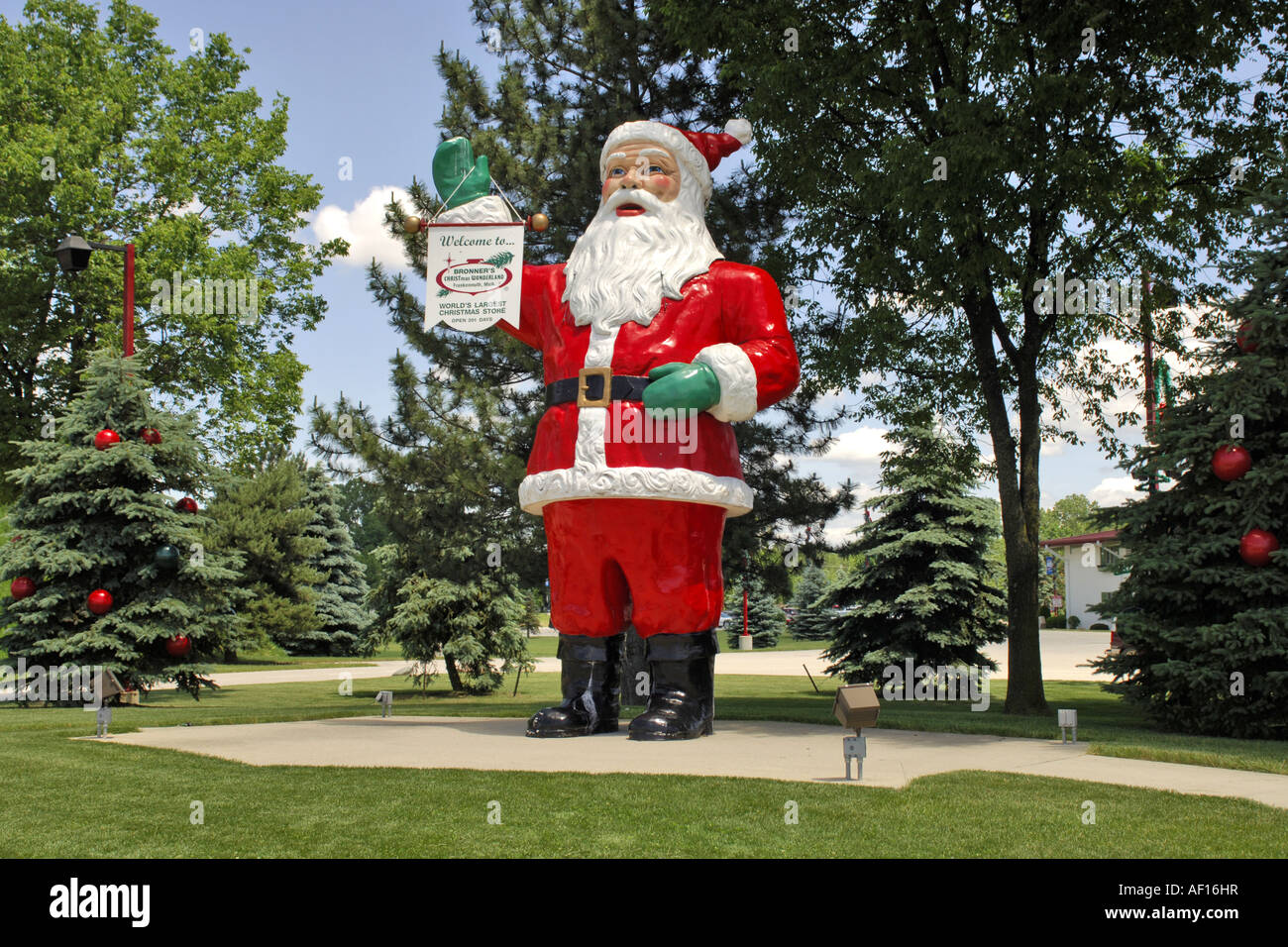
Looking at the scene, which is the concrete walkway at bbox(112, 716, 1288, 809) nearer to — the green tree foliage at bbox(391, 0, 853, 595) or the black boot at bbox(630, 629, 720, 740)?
the black boot at bbox(630, 629, 720, 740)

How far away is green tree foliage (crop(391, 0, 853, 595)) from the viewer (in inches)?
493

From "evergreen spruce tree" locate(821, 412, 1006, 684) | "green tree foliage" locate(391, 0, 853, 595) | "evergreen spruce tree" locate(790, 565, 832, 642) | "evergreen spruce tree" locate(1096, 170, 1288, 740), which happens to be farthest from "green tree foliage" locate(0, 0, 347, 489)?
"evergreen spruce tree" locate(790, 565, 832, 642)

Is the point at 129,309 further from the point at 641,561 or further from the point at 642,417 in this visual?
the point at 641,561

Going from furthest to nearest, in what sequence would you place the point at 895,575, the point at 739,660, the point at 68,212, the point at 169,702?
the point at 739,660
the point at 68,212
the point at 895,575
the point at 169,702

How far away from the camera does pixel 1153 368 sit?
11.2 m

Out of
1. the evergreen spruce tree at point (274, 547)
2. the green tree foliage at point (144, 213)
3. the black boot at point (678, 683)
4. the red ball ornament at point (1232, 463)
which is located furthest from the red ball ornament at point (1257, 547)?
the evergreen spruce tree at point (274, 547)

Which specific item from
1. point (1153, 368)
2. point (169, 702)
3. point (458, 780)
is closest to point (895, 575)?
point (1153, 368)

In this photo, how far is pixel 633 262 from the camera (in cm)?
700

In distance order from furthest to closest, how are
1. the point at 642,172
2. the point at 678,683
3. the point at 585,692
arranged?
the point at 642,172 → the point at 585,692 → the point at 678,683

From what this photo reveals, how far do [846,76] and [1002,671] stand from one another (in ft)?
57.1

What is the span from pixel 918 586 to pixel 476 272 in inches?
392

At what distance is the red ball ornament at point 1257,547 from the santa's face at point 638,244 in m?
4.49

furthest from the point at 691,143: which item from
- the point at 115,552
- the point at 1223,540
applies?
the point at 115,552
